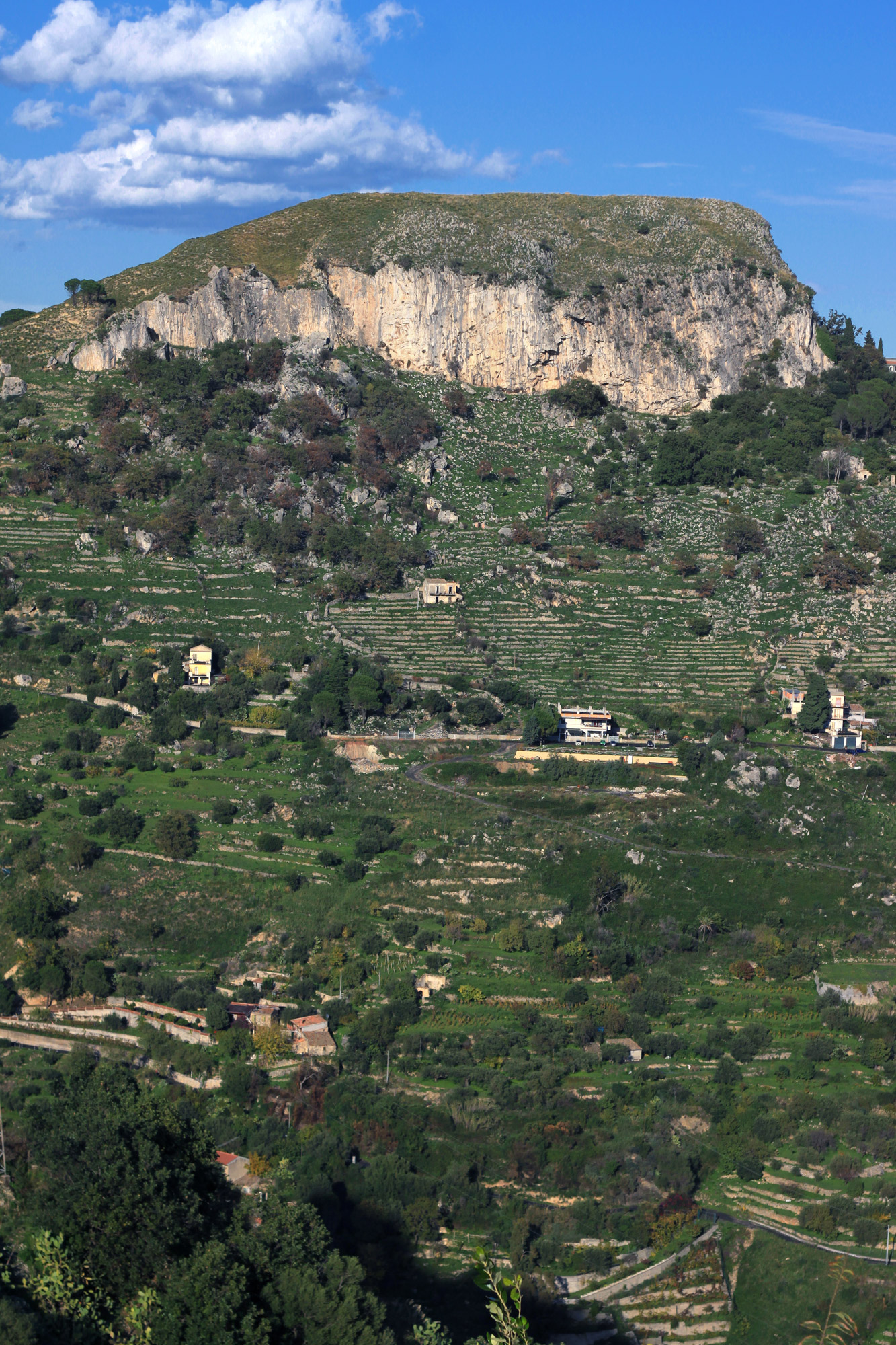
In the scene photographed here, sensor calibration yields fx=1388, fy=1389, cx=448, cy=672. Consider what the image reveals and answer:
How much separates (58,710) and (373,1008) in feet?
72.8

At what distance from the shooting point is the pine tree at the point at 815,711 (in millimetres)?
57812

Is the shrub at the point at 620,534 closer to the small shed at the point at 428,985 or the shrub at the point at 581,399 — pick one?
the shrub at the point at 581,399

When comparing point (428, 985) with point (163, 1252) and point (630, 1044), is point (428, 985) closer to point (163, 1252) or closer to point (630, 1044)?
point (630, 1044)

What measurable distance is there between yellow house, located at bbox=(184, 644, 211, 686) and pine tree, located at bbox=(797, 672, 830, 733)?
24.9m

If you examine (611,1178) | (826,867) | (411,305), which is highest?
(411,305)

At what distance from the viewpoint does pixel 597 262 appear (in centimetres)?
8531

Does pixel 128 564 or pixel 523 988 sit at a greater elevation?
pixel 128 564

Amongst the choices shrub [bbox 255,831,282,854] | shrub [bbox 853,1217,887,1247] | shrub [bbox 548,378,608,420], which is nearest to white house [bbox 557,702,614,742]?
shrub [bbox 255,831,282,854]

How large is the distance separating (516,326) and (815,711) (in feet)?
116

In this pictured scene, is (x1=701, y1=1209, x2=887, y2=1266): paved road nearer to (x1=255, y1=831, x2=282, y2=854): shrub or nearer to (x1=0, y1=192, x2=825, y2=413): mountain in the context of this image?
(x1=255, y1=831, x2=282, y2=854): shrub

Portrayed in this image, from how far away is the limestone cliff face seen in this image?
8081 cm

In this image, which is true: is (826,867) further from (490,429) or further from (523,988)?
(490,429)

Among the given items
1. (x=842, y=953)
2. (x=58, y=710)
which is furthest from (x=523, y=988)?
(x=58, y=710)

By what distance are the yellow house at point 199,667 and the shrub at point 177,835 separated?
1026 cm
